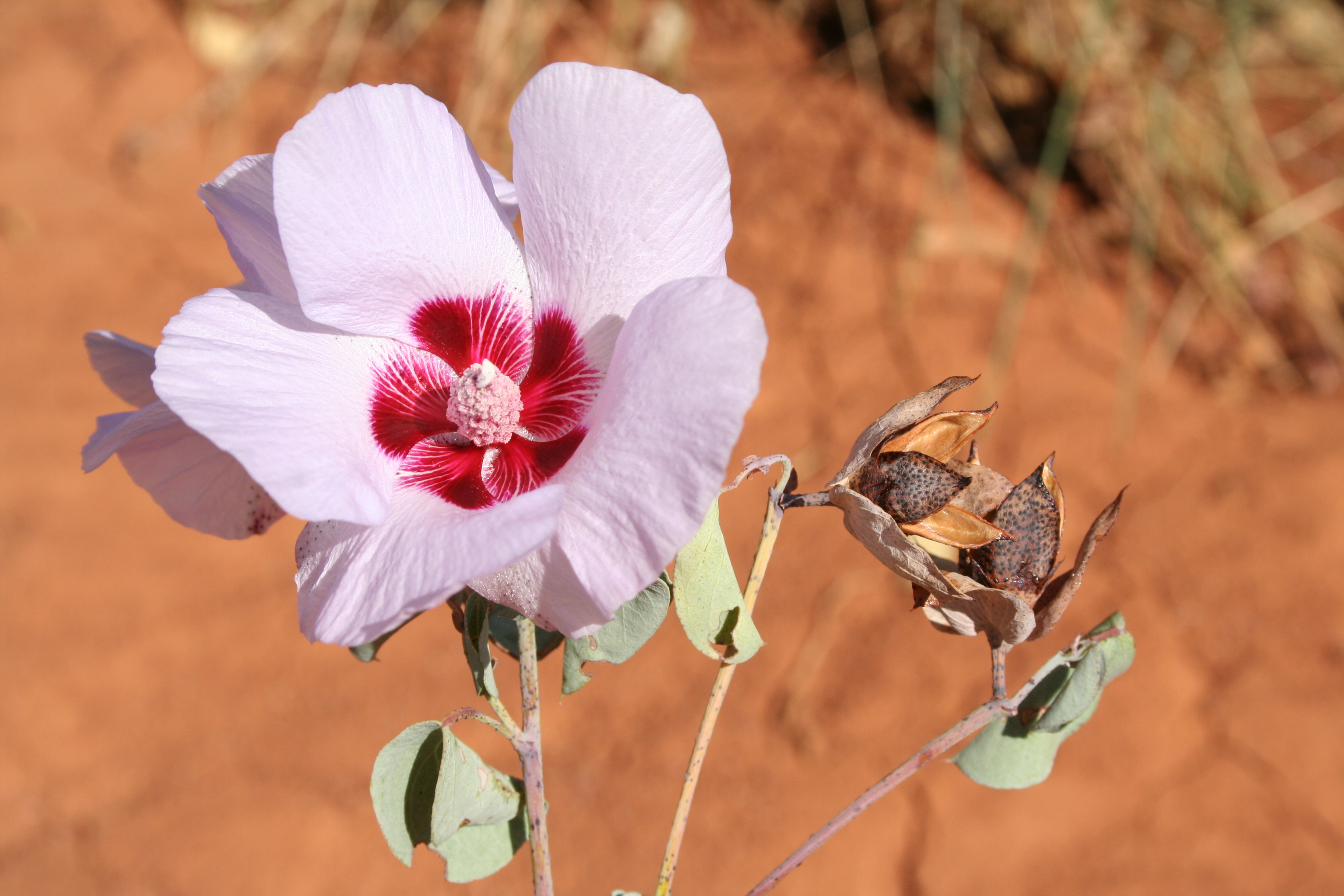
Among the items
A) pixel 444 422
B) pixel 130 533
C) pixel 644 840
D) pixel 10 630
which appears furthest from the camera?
pixel 130 533

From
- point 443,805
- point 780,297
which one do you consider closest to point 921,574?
point 443,805

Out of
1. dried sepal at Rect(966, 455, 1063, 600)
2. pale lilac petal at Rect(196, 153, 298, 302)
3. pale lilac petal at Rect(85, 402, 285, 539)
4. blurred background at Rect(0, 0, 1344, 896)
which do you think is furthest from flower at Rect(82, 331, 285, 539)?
blurred background at Rect(0, 0, 1344, 896)

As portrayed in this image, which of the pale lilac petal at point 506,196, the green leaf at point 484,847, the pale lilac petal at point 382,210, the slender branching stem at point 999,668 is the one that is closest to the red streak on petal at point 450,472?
the pale lilac petal at point 382,210

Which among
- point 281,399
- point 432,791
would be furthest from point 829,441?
point 281,399

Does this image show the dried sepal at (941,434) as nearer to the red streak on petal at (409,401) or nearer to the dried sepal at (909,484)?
the dried sepal at (909,484)

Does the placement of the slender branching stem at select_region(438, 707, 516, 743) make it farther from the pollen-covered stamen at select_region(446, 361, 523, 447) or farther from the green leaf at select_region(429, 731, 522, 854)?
the pollen-covered stamen at select_region(446, 361, 523, 447)

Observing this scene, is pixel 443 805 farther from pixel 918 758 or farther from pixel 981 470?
pixel 981 470
